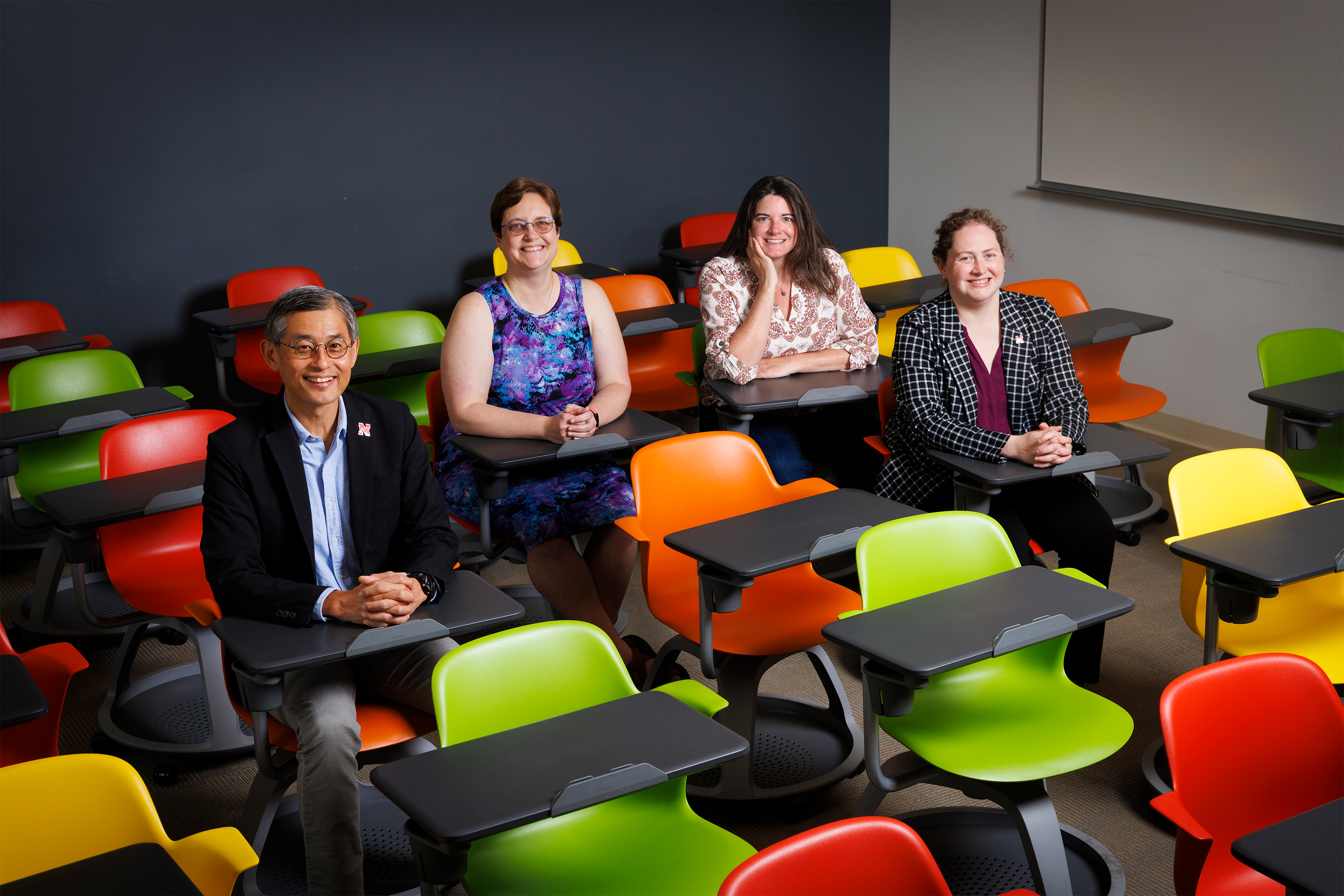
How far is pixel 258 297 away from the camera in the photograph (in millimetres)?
5434

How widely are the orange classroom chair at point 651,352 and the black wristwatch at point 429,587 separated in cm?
251

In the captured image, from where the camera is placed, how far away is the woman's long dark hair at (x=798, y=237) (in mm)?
3947

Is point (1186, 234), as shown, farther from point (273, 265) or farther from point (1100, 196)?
point (273, 265)

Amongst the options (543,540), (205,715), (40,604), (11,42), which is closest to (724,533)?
(543,540)

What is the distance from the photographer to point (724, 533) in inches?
105

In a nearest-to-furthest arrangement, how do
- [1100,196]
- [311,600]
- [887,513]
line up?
[311,600] → [887,513] → [1100,196]

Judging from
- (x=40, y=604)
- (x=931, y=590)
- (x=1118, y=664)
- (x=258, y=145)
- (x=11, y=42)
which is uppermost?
(x=11, y=42)

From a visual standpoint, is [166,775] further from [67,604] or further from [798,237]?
[798,237]

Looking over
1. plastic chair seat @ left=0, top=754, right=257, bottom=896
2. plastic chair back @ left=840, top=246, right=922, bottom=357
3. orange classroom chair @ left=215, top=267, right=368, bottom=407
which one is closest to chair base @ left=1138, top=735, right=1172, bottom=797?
plastic chair seat @ left=0, top=754, right=257, bottom=896

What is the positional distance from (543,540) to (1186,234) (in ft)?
12.0

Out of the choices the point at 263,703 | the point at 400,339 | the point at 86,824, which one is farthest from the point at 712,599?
the point at 400,339

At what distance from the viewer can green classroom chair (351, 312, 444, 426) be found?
4461mm

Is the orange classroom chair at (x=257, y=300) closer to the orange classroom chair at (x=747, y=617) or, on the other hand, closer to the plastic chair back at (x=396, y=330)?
the plastic chair back at (x=396, y=330)

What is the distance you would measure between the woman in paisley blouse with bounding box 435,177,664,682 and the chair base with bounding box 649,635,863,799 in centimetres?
42
